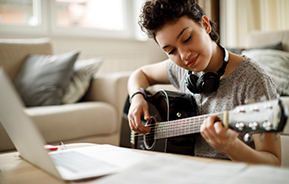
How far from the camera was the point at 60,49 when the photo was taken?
2.99 meters

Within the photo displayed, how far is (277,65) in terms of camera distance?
73.0 inches

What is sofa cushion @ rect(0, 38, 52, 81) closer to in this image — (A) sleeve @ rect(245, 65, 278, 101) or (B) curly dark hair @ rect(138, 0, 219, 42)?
(B) curly dark hair @ rect(138, 0, 219, 42)

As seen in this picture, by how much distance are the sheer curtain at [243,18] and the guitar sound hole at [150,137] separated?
3036 mm

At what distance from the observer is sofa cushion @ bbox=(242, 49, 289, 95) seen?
5.74 ft

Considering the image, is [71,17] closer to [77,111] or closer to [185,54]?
[77,111]

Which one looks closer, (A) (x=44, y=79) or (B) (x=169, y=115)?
(B) (x=169, y=115)

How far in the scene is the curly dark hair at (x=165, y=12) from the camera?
3.07 feet

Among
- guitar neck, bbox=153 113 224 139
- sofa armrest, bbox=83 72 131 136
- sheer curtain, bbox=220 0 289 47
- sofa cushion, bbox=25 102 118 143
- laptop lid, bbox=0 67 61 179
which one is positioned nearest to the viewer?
laptop lid, bbox=0 67 61 179

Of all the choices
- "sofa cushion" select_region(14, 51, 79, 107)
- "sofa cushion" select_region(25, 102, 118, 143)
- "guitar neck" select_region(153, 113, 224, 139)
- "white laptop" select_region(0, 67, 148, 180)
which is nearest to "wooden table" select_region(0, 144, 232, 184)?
"white laptop" select_region(0, 67, 148, 180)

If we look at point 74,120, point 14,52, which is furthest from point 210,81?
point 14,52

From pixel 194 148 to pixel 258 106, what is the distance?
481 millimetres

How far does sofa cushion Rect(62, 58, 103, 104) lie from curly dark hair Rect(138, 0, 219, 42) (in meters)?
1.24

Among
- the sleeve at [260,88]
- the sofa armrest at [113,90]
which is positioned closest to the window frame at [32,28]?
the sofa armrest at [113,90]

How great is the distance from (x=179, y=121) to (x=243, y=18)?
3300 mm
